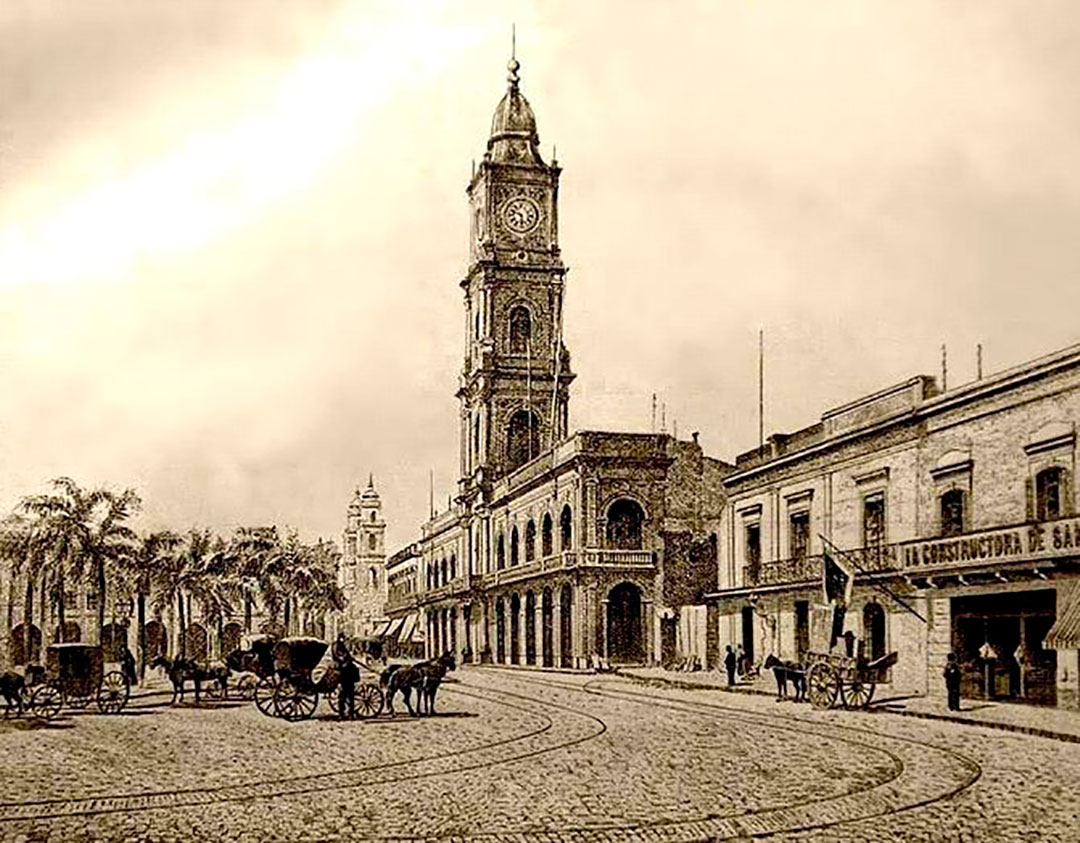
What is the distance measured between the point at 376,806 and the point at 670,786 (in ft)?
9.92

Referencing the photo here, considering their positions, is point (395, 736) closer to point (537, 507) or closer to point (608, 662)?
point (608, 662)

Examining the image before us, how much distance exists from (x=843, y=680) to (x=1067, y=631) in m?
4.34

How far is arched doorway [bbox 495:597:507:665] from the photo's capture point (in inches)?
2579

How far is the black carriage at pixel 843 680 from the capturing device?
89.9 feet

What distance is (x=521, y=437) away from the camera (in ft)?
226

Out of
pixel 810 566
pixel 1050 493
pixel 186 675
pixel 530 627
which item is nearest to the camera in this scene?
pixel 1050 493

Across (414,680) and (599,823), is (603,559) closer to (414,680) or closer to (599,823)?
(414,680)

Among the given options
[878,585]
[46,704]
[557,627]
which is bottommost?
[557,627]

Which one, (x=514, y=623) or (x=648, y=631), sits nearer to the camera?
(x=648, y=631)

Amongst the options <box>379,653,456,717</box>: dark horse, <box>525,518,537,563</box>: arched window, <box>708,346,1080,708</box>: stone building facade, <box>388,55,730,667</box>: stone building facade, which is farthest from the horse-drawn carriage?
<box>525,518,537,563</box>: arched window

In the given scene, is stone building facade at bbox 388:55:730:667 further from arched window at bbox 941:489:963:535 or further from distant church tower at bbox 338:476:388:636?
distant church tower at bbox 338:476:388:636

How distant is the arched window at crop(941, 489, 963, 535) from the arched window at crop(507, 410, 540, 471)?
3819cm

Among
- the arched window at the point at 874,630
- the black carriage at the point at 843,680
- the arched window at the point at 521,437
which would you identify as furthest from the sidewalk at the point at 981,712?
the arched window at the point at 521,437

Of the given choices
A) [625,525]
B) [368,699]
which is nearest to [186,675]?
[368,699]
